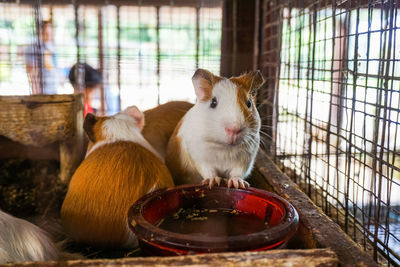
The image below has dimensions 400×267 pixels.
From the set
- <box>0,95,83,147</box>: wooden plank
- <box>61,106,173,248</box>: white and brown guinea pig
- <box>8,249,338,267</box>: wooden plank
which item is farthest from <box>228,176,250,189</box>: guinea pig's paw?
<box>0,95,83,147</box>: wooden plank

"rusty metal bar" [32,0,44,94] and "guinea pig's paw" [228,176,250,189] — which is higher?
"rusty metal bar" [32,0,44,94]

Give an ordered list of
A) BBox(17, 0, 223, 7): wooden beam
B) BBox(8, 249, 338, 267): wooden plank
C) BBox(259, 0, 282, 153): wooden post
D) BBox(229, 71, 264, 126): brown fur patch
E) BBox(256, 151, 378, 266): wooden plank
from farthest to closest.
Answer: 1. BBox(17, 0, 223, 7): wooden beam
2. BBox(259, 0, 282, 153): wooden post
3. BBox(229, 71, 264, 126): brown fur patch
4. BBox(256, 151, 378, 266): wooden plank
5. BBox(8, 249, 338, 267): wooden plank

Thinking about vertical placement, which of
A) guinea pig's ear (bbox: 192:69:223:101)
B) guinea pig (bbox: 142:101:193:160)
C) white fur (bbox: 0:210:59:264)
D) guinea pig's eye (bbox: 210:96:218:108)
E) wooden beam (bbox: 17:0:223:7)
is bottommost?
white fur (bbox: 0:210:59:264)

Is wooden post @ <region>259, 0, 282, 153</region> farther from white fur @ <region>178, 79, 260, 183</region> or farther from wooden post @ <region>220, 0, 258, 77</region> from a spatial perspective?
white fur @ <region>178, 79, 260, 183</region>

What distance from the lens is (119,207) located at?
1652 millimetres

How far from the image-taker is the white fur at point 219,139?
1565 millimetres

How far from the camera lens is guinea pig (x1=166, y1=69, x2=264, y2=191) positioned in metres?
1.56

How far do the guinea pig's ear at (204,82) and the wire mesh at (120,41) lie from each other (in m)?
1.07

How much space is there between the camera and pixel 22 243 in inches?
52.4

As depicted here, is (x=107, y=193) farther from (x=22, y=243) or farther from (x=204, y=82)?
(x=204, y=82)

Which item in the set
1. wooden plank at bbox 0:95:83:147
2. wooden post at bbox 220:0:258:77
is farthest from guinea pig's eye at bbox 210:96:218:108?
wooden plank at bbox 0:95:83:147

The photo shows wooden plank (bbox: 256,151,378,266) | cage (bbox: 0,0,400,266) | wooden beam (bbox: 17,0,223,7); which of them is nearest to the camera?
wooden plank (bbox: 256,151,378,266)

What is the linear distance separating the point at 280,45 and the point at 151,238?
1850 mm

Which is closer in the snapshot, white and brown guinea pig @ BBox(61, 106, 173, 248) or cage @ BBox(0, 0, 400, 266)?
white and brown guinea pig @ BBox(61, 106, 173, 248)
